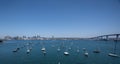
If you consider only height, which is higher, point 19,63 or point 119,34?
point 119,34

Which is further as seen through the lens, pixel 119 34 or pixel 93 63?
pixel 119 34

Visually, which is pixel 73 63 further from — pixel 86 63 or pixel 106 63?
pixel 106 63

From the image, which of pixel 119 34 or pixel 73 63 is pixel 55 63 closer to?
pixel 73 63

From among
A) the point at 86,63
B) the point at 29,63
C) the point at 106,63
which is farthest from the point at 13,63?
the point at 106,63

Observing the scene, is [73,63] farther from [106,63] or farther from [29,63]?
[29,63]

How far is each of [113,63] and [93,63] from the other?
307 inches

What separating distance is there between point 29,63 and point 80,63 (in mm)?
18791

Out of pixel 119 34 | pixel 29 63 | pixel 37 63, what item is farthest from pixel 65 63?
pixel 119 34

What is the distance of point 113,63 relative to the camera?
46562 mm

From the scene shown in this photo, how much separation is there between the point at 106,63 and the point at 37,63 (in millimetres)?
25701

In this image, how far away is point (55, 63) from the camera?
45188mm

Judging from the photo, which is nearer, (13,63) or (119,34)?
(13,63)

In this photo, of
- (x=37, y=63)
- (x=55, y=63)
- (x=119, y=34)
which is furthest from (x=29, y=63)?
(x=119, y=34)

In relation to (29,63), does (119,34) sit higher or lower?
higher
